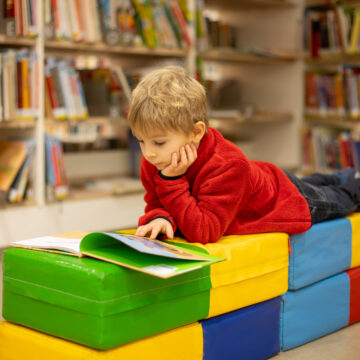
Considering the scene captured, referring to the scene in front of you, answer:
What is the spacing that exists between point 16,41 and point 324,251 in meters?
2.05

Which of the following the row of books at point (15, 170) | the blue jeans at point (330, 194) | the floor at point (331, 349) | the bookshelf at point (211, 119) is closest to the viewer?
the floor at point (331, 349)

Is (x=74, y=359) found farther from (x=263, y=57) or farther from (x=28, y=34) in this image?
(x=263, y=57)

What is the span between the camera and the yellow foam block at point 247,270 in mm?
1527

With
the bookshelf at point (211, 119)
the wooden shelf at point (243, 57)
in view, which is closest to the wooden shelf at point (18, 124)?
the bookshelf at point (211, 119)

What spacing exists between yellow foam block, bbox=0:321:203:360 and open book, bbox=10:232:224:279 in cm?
18

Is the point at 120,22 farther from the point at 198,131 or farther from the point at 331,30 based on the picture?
the point at 198,131

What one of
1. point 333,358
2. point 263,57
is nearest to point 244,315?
point 333,358

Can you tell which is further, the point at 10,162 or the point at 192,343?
the point at 10,162

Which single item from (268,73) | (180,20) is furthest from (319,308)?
(268,73)

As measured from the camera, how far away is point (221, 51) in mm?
4102

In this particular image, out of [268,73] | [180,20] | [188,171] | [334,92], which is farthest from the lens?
[268,73]

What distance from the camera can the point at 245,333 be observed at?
161 cm

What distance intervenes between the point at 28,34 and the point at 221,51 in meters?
1.47

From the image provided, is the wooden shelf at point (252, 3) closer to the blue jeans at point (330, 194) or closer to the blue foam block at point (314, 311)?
the blue jeans at point (330, 194)
